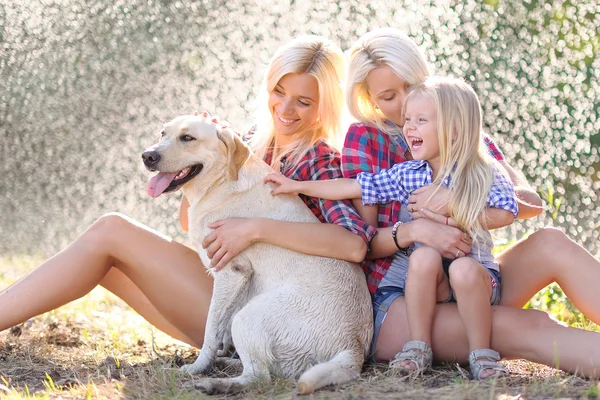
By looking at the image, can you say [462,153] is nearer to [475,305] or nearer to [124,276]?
[475,305]

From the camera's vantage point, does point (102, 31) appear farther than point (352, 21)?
Yes

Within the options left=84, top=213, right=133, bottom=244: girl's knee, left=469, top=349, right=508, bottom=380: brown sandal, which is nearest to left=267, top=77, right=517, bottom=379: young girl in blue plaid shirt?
left=469, top=349, right=508, bottom=380: brown sandal

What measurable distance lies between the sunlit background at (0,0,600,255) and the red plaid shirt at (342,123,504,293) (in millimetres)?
4456

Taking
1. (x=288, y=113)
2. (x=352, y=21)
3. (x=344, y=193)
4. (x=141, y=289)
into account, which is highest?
(x=352, y=21)

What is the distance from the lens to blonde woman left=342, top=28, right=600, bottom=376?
3.19 m

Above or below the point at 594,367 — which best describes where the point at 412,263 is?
above

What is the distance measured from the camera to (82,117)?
29.4ft

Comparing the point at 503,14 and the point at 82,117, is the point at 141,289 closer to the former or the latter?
the point at 82,117

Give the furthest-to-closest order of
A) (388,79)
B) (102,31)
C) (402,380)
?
(102,31)
(388,79)
(402,380)

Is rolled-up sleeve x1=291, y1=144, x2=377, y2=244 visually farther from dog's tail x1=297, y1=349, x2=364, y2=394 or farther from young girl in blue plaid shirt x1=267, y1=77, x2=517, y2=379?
dog's tail x1=297, y1=349, x2=364, y2=394

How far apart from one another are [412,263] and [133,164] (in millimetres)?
6313

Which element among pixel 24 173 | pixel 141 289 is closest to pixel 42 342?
pixel 141 289

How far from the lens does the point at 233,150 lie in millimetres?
3455

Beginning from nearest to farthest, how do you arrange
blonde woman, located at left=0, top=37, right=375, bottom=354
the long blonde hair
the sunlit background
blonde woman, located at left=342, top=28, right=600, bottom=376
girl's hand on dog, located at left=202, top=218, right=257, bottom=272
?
blonde woman, located at left=342, top=28, right=600, bottom=376 → girl's hand on dog, located at left=202, top=218, right=257, bottom=272 → blonde woman, located at left=0, top=37, right=375, bottom=354 → the long blonde hair → the sunlit background
